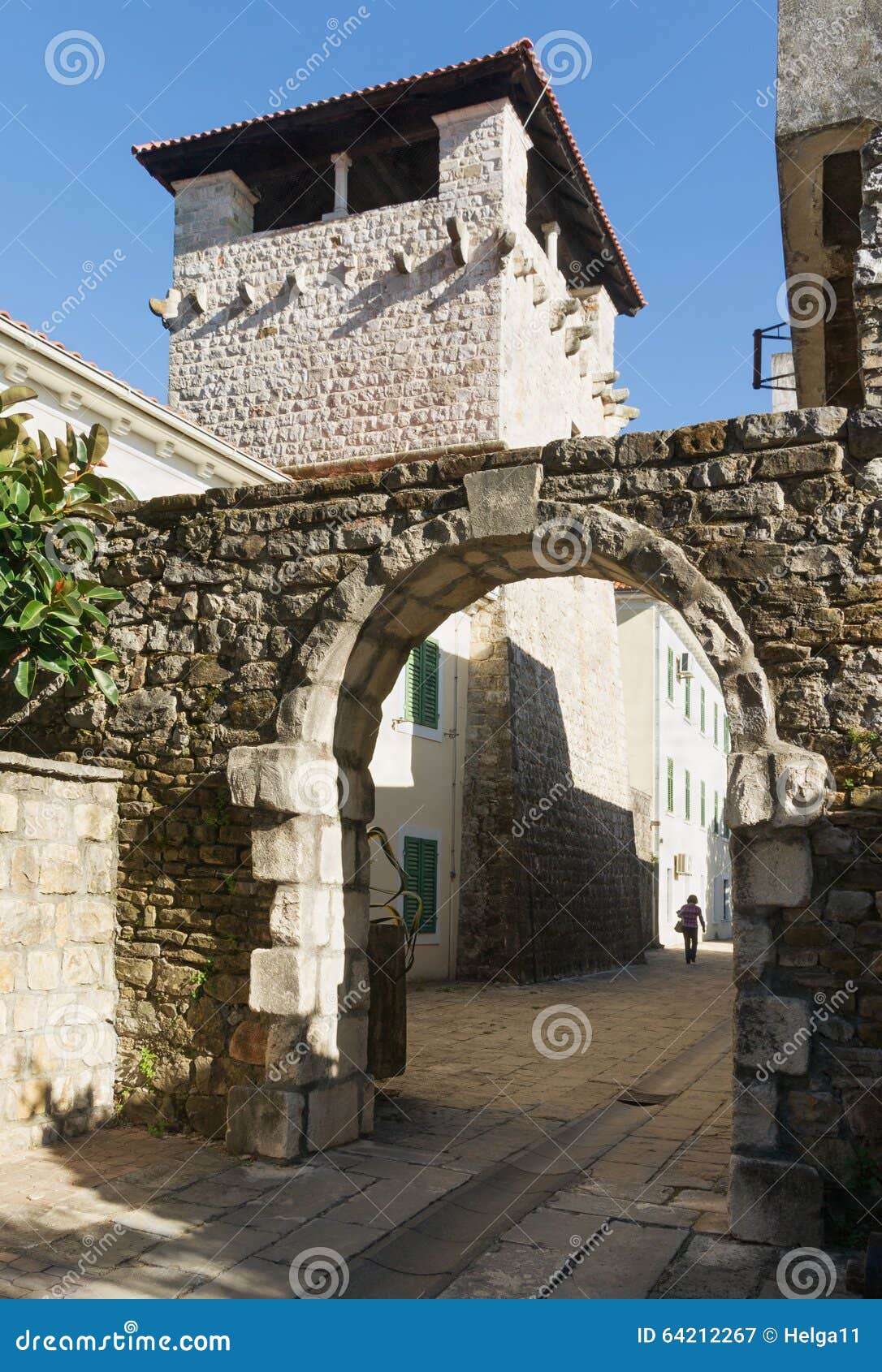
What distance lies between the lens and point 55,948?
600 centimetres

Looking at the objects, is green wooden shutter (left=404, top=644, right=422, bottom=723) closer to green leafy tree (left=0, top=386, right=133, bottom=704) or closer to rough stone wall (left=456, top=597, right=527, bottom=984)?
rough stone wall (left=456, top=597, right=527, bottom=984)

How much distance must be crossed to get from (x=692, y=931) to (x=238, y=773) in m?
14.0

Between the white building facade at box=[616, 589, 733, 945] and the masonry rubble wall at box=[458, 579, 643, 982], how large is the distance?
2.73 metres

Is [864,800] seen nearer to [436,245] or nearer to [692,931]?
[436,245]

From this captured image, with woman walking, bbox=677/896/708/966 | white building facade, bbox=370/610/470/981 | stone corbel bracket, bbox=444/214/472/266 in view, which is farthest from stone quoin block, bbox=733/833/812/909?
woman walking, bbox=677/896/708/966

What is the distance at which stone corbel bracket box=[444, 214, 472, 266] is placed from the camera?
14.9 m

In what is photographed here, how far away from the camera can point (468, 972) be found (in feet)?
46.8

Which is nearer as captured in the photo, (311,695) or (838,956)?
(838,956)

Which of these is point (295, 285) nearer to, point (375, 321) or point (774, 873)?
point (375, 321)

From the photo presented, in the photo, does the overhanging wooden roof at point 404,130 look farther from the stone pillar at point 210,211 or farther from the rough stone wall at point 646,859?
the rough stone wall at point 646,859

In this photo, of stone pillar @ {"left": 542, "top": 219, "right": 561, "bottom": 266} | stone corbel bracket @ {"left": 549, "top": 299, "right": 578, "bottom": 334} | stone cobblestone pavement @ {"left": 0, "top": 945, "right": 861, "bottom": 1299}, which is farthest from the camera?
stone pillar @ {"left": 542, "top": 219, "right": 561, "bottom": 266}

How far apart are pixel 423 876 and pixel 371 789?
729cm

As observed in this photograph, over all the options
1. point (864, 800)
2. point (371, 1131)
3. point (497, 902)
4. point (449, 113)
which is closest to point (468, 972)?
point (497, 902)

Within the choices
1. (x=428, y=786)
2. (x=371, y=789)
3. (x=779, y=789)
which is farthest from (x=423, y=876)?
(x=779, y=789)
